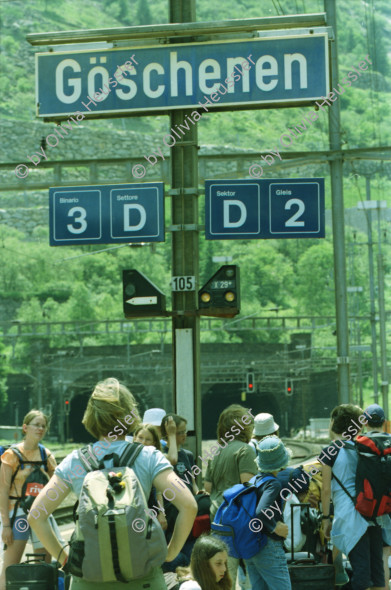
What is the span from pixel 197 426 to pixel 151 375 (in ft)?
183

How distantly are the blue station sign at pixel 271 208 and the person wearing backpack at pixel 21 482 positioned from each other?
3.30 metres

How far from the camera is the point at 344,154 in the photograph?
18156 mm

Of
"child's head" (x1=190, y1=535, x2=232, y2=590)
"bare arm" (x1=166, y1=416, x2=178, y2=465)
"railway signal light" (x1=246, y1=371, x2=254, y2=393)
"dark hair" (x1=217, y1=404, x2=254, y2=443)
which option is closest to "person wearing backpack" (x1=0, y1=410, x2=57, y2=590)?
"bare arm" (x1=166, y1=416, x2=178, y2=465)

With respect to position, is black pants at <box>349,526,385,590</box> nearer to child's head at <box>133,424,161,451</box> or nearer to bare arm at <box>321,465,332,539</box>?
bare arm at <box>321,465,332,539</box>

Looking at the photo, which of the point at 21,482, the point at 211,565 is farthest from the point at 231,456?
the point at 211,565

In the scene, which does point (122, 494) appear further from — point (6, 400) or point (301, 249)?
point (301, 249)

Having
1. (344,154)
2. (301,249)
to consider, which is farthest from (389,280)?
(344,154)

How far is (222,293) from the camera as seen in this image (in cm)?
910

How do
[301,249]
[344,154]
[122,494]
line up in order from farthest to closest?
[301,249] < [344,154] < [122,494]

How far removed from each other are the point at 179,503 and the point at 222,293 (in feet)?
17.9

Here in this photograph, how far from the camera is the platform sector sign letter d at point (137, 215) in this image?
31.8ft

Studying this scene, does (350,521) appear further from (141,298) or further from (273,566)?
(141,298)

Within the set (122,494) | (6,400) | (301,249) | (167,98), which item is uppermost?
(301,249)

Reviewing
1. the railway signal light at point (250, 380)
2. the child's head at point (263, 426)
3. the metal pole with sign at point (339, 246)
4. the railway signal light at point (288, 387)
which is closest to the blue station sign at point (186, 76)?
the child's head at point (263, 426)
